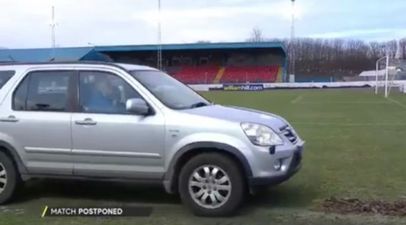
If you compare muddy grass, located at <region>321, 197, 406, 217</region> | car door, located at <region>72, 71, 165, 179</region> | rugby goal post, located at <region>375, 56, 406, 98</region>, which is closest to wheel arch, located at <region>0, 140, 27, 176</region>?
car door, located at <region>72, 71, 165, 179</region>

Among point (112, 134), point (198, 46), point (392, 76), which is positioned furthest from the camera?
point (198, 46)

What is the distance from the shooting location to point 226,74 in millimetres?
79625

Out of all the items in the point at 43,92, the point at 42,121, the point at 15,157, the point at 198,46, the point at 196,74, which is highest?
the point at 198,46

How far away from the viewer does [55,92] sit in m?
7.11

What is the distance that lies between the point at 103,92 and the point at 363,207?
3409 millimetres

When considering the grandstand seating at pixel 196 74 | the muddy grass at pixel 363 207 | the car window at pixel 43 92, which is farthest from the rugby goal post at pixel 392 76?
the car window at pixel 43 92

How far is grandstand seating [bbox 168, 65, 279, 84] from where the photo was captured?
78.3m

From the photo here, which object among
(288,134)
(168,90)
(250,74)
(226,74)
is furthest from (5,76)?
(226,74)

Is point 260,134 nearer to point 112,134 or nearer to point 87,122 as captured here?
point 112,134

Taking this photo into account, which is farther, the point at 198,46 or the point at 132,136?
the point at 198,46

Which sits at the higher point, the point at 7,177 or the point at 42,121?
the point at 42,121

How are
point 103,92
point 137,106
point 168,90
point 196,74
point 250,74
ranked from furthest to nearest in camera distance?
point 196,74 < point 250,74 < point 168,90 < point 103,92 < point 137,106

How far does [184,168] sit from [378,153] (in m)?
6.23

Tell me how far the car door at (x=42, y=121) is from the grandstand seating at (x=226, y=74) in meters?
70.5
